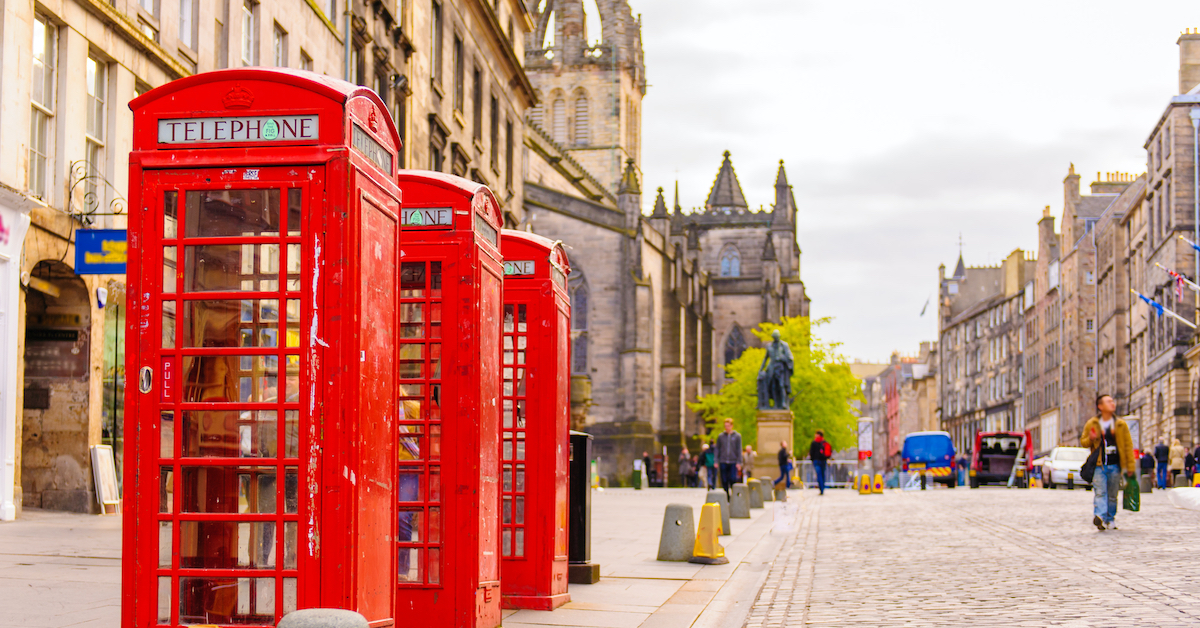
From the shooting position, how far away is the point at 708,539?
1278 centimetres

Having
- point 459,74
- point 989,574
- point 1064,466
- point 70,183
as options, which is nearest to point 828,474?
point 1064,466

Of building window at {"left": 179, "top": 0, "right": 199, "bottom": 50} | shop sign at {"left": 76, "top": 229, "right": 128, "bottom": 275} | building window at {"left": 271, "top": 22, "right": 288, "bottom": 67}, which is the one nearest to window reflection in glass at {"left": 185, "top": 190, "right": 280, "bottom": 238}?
shop sign at {"left": 76, "top": 229, "right": 128, "bottom": 275}

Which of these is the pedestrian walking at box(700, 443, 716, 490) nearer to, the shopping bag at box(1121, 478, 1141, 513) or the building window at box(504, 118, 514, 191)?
the building window at box(504, 118, 514, 191)

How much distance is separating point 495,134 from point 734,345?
128 feet

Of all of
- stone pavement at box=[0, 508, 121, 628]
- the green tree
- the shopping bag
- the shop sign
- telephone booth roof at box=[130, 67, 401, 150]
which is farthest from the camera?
the green tree

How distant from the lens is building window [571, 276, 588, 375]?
52656 millimetres

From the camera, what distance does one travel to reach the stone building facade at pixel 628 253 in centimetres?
5203

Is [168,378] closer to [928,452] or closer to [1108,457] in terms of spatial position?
[1108,457]

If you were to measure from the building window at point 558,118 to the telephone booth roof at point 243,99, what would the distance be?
71.4 metres

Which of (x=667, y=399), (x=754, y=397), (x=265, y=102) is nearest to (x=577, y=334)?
(x=667, y=399)

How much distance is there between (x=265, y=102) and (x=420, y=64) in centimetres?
2595

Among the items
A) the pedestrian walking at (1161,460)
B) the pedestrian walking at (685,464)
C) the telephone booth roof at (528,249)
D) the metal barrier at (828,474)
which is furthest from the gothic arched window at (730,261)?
the telephone booth roof at (528,249)

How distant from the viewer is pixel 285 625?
12.4 ft

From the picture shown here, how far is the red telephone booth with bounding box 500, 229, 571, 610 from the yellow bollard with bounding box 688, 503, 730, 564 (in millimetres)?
3866
